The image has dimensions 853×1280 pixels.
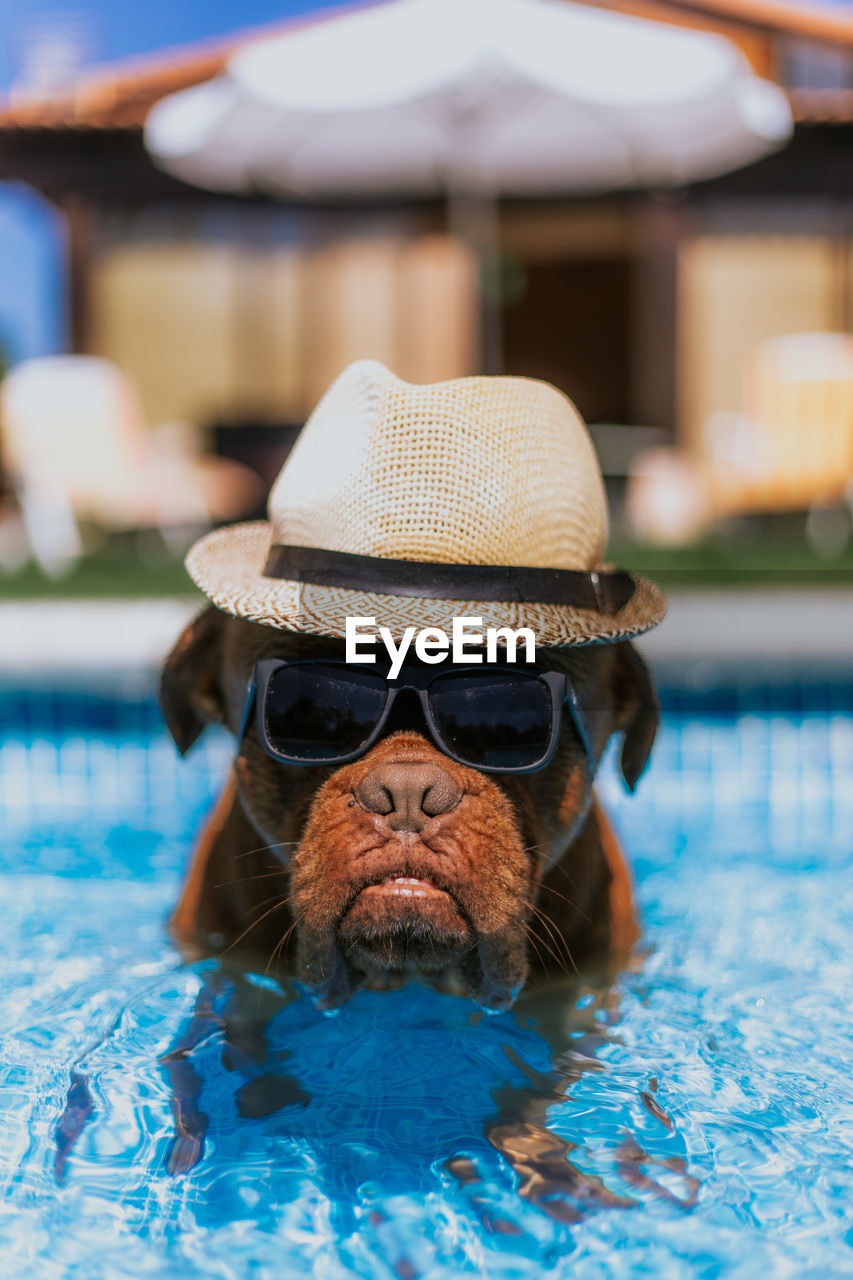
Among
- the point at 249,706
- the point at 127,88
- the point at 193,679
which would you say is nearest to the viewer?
the point at 249,706

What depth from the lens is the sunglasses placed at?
207cm

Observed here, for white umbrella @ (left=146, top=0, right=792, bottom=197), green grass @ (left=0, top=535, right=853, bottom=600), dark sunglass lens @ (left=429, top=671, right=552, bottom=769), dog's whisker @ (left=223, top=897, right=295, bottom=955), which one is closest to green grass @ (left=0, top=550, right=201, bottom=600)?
green grass @ (left=0, top=535, right=853, bottom=600)

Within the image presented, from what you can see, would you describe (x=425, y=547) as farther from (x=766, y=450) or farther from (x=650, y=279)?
(x=650, y=279)

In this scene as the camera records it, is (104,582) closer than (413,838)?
No

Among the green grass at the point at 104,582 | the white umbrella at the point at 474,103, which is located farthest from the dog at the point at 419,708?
the white umbrella at the point at 474,103

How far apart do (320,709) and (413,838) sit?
308 mm

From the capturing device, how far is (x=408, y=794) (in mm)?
1925

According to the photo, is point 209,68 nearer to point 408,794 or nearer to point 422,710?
point 422,710

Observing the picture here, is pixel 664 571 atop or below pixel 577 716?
atop

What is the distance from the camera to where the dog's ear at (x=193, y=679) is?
8.24 feet

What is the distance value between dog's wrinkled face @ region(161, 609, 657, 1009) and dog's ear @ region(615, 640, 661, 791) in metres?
0.03

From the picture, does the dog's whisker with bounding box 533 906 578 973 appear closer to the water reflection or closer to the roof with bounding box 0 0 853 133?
the water reflection

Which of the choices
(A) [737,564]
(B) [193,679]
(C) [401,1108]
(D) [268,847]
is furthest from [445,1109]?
(A) [737,564]

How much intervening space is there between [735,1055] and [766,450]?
8.05m
